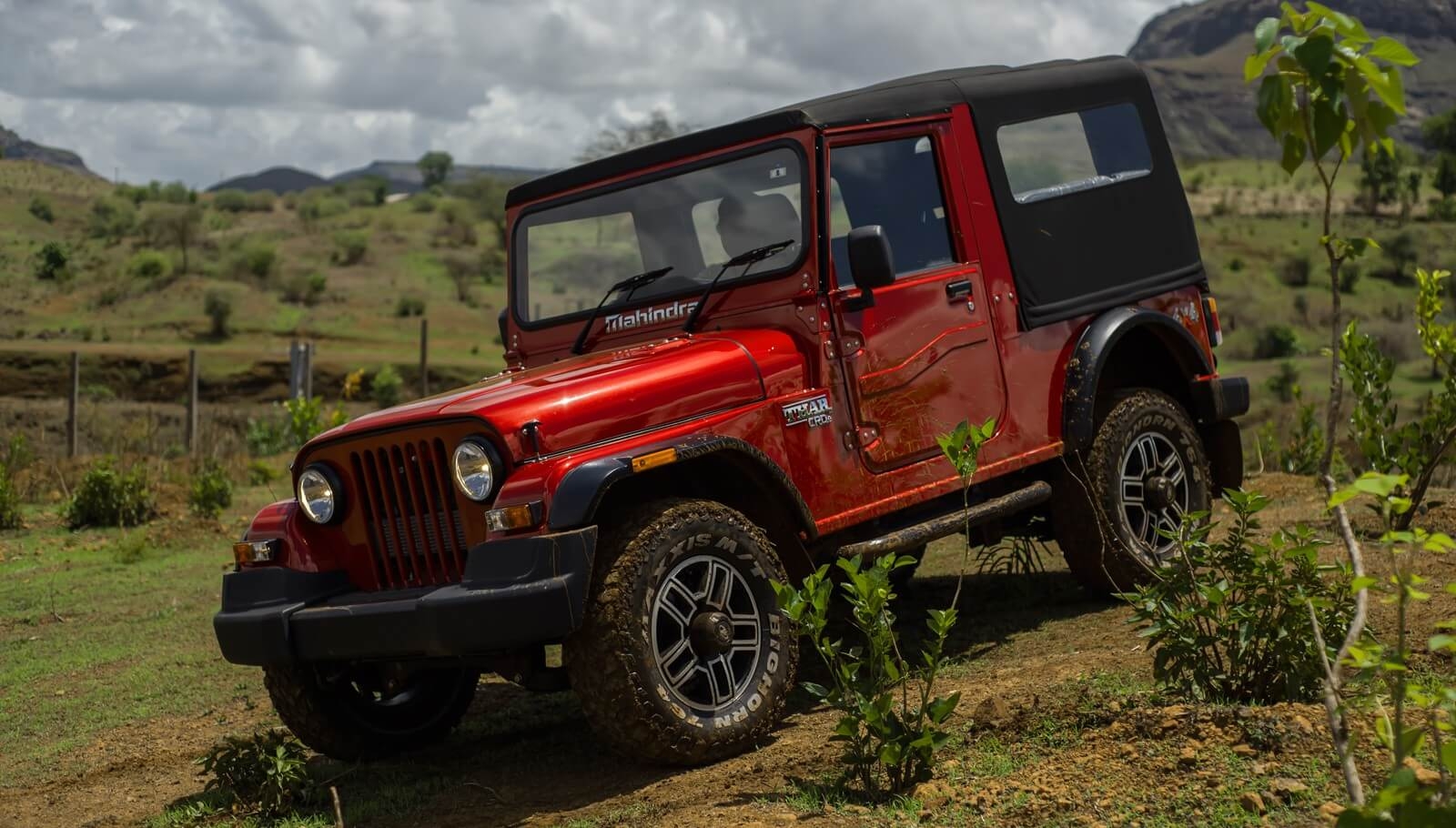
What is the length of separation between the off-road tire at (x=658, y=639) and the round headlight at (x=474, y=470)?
0.43 meters

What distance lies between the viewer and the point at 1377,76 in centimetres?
270

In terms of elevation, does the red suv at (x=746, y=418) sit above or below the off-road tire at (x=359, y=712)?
above

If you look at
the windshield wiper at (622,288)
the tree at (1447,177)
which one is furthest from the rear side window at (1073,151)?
the tree at (1447,177)

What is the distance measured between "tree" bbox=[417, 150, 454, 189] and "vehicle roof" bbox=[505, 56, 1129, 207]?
80241 millimetres

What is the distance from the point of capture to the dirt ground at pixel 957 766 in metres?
3.85

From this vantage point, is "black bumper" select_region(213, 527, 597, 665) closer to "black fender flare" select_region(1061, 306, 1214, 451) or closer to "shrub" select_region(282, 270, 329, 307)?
"black fender flare" select_region(1061, 306, 1214, 451)

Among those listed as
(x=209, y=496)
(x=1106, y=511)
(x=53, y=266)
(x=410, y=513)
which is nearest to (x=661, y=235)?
(x=410, y=513)

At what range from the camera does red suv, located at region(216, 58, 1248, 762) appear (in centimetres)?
467

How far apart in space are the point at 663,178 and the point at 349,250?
1838 inches

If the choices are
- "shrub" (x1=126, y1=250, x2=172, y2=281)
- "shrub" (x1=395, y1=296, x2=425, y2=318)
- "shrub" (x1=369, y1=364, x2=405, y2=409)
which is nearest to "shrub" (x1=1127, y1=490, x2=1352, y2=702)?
"shrub" (x1=369, y1=364, x2=405, y2=409)

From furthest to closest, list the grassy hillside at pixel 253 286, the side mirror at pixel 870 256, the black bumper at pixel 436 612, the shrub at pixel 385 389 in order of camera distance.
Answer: the grassy hillside at pixel 253 286 < the shrub at pixel 385 389 < the side mirror at pixel 870 256 < the black bumper at pixel 436 612

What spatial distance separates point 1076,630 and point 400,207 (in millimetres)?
63052

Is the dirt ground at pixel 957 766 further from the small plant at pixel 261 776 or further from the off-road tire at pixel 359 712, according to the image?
the small plant at pixel 261 776

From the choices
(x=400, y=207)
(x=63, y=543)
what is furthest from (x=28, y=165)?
(x=63, y=543)
